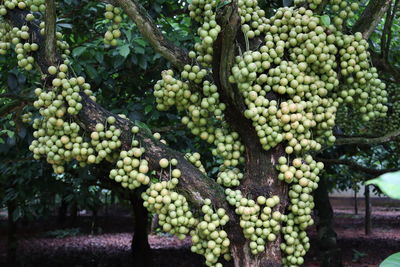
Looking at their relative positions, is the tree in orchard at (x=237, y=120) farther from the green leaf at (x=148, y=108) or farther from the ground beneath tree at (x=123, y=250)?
the ground beneath tree at (x=123, y=250)

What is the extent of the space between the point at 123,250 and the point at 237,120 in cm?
1003

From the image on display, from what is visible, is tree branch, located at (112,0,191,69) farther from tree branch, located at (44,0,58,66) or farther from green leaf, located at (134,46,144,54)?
green leaf, located at (134,46,144,54)

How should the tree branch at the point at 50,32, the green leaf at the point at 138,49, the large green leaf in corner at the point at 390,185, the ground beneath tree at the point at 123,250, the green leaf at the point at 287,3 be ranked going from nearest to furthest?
the large green leaf in corner at the point at 390,185
the tree branch at the point at 50,32
the green leaf at the point at 287,3
the green leaf at the point at 138,49
the ground beneath tree at the point at 123,250

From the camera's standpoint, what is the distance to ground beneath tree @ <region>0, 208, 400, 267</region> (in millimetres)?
9625

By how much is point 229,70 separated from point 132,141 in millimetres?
607

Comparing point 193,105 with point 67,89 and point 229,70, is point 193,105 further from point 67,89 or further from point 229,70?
point 67,89

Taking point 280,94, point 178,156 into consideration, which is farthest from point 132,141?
point 280,94

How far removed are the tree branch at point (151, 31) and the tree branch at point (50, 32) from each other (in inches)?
13.1

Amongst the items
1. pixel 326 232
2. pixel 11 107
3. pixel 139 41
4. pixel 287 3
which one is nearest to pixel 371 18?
pixel 287 3

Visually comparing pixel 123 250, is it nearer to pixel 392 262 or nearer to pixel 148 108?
pixel 148 108

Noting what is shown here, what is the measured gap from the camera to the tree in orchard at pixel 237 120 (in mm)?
2076

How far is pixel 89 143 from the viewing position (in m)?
2.25

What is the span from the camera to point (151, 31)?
2291mm

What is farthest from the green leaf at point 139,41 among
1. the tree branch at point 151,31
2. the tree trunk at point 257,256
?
the tree trunk at point 257,256
